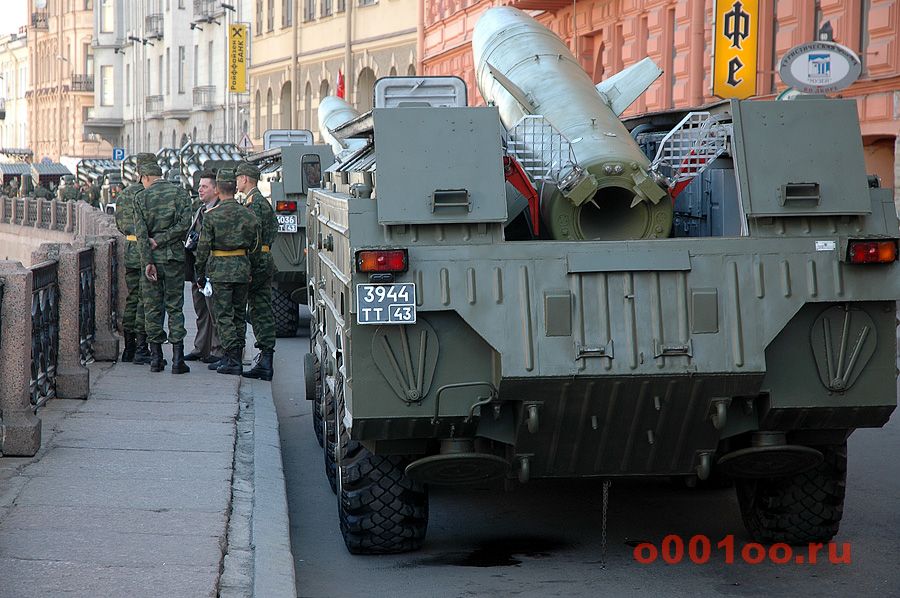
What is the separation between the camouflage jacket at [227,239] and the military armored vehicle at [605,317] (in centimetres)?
500

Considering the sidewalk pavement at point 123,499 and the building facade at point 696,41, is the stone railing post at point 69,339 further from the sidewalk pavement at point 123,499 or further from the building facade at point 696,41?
the building facade at point 696,41

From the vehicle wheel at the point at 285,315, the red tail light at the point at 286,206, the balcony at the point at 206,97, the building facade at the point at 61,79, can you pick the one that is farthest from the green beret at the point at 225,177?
the building facade at the point at 61,79

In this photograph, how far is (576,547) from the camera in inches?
303

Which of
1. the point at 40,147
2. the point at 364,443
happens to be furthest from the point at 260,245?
the point at 40,147

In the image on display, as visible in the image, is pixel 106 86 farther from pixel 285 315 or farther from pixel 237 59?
pixel 285 315

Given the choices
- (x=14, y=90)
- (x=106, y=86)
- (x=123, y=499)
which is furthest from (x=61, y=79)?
(x=123, y=499)

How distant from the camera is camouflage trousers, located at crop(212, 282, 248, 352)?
12.4 meters

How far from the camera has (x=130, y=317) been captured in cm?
1377

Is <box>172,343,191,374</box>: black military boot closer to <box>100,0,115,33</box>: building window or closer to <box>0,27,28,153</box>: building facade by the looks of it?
<box>100,0,115,33</box>: building window

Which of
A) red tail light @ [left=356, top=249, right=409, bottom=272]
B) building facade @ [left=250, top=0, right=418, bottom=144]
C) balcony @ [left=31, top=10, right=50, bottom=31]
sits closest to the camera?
red tail light @ [left=356, top=249, right=409, bottom=272]

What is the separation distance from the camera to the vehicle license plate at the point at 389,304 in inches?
260

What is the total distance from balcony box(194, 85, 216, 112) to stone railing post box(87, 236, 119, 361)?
5522 cm

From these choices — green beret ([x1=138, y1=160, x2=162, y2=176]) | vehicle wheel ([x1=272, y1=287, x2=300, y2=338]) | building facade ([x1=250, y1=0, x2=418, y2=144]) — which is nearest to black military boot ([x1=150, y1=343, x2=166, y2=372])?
green beret ([x1=138, y1=160, x2=162, y2=176])

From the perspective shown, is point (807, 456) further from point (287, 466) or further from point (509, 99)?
point (287, 466)
